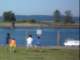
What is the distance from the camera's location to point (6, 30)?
12.8 feet

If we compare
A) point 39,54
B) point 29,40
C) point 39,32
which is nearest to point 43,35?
point 39,32

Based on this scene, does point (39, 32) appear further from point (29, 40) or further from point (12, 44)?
point (12, 44)

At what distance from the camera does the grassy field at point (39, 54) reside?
3.58 m

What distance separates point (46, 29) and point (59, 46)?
295 mm

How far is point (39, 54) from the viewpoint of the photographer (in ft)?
12.6

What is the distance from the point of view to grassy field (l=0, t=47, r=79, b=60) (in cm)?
358

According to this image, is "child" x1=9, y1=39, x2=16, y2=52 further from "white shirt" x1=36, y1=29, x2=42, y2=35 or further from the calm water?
"white shirt" x1=36, y1=29, x2=42, y2=35

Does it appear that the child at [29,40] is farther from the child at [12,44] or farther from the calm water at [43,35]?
the child at [12,44]

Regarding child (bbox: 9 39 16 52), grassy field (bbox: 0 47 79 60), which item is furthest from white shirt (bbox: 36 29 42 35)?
child (bbox: 9 39 16 52)

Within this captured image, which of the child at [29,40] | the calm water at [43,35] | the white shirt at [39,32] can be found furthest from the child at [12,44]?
the white shirt at [39,32]

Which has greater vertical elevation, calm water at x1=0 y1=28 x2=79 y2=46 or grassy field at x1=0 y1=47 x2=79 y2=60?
calm water at x1=0 y1=28 x2=79 y2=46

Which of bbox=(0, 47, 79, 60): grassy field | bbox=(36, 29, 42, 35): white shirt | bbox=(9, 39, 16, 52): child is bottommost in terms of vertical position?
bbox=(0, 47, 79, 60): grassy field

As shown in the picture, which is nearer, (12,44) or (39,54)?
(39,54)

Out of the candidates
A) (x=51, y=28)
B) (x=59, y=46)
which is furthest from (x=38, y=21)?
(x=59, y=46)
